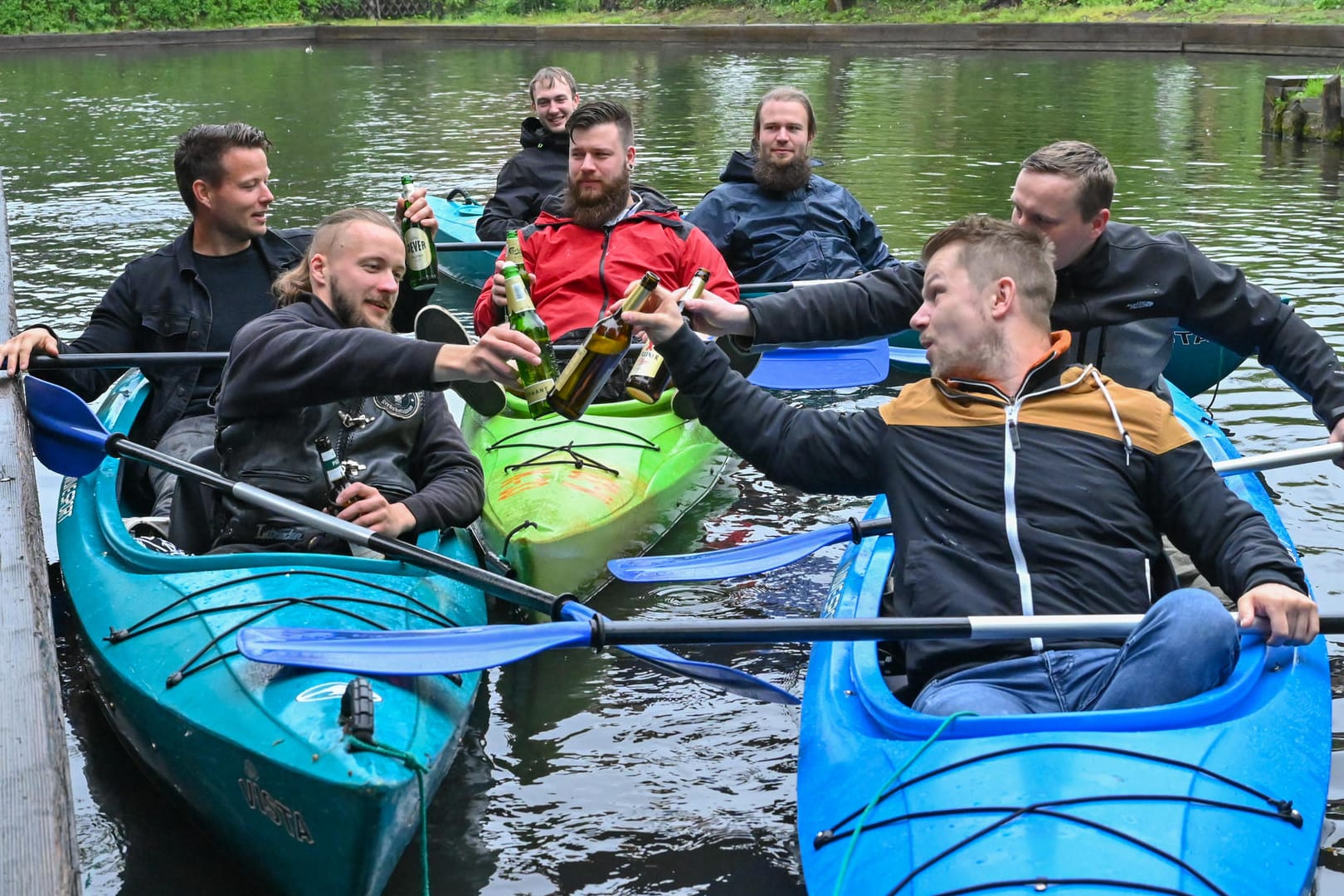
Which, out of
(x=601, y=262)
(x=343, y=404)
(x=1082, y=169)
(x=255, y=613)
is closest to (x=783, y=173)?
(x=601, y=262)

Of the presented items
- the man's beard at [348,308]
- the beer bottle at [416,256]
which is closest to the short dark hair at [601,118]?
the beer bottle at [416,256]

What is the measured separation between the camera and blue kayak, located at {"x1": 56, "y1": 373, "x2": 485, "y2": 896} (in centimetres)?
305

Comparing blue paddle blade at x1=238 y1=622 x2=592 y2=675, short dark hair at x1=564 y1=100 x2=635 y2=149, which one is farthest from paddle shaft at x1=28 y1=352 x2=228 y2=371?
blue paddle blade at x1=238 y1=622 x2=592 y2=675

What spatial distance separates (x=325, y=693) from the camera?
3.24 metres

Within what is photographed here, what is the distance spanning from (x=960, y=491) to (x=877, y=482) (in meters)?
0.28

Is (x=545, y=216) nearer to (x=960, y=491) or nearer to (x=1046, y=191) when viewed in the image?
(x=1046, y=191)

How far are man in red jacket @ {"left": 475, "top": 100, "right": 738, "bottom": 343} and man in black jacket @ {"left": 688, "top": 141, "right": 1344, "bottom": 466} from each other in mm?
1594

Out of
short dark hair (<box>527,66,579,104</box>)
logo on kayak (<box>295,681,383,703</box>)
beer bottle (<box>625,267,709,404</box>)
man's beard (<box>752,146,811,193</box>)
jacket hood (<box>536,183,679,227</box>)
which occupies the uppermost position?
short dark hair (<box>527,66,579,104</box>)

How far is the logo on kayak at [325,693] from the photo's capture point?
322 cm

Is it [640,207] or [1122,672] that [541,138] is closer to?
[640,207]

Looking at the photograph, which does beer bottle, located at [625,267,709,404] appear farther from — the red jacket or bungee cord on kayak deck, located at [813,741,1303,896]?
the red jacket

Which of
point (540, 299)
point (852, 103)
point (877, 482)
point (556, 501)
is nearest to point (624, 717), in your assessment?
point (556, 501)

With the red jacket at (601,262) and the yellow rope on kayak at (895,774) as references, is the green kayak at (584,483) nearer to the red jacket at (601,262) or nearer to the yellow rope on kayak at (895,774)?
the red jacket at (601,262)

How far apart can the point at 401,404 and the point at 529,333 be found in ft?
1.43
